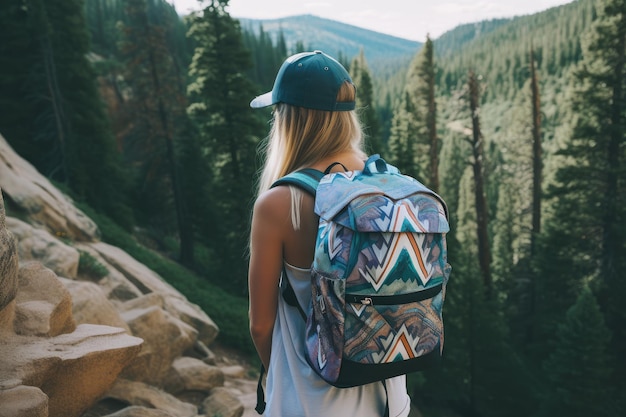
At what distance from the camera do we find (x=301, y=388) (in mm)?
2189

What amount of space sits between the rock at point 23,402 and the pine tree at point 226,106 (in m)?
15.4

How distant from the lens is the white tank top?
7.14 feet

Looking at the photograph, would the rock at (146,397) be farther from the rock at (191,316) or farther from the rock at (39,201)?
the rock at (39,201)

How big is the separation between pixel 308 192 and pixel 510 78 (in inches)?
4878

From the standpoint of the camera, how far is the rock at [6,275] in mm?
4016

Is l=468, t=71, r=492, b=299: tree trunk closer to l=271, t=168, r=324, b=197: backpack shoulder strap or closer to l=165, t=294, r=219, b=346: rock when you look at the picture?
l=165, t=294, r=219, b=346: rock

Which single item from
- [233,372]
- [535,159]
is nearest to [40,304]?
[233,372]

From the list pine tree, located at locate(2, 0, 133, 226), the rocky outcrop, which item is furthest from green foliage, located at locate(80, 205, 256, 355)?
pine tree, located at locate(2, 0, 133, 226)

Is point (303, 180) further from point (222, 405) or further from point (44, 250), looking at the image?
point (44, 250)

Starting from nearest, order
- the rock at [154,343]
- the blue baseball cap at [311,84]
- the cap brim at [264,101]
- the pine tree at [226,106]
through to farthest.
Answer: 1. the blue baseball cap at [311,84]
2. the cap brim at [264,101]
3. the rock at [154,343]
4. the pine tree at [226,106]

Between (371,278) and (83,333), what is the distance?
4030 mm

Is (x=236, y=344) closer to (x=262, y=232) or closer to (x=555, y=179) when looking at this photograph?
(x=262, y=232)

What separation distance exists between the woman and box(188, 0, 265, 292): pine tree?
16.9 m

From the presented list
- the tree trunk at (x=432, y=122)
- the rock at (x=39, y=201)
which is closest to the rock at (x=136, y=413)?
the rock at (x=39, y=201)
